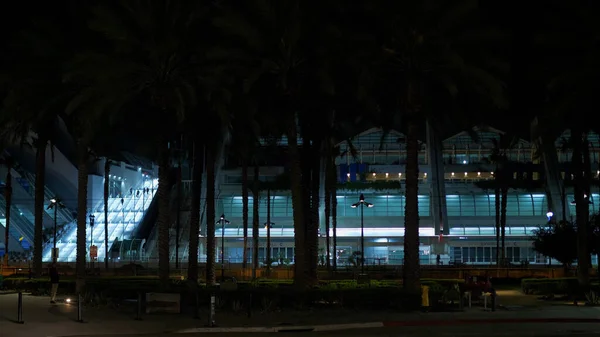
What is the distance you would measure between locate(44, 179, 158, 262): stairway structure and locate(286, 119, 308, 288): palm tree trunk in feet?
155

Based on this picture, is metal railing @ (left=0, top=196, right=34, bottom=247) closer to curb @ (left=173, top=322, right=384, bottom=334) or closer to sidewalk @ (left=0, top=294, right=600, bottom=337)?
sidewalk @ (left=0, top=294, right=600, bottom=337)

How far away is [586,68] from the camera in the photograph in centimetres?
2711

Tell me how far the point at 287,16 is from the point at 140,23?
5666mm

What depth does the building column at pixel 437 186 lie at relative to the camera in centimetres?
8225

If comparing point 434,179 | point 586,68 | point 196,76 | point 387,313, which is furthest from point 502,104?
point 434,179

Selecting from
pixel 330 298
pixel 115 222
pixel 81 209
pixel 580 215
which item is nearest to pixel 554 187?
pixel 580 215

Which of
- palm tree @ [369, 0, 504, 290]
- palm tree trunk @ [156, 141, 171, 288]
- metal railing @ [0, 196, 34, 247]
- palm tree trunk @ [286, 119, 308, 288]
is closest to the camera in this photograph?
palm tree @ [369, 0, 504, 290]

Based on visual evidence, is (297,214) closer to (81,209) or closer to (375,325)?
(375,325)

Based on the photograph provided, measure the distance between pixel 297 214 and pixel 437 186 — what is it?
59386 mm

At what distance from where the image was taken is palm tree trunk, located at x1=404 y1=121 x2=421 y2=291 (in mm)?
27672

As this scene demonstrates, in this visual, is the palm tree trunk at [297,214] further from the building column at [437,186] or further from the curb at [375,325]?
the building column at [437,186]

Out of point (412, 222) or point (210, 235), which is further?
point (210, 235)

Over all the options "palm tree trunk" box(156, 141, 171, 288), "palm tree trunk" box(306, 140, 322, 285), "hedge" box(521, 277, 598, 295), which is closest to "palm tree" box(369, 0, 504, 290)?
"palm tree trunk" box(306, 140, 322, 285)

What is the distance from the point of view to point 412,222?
28.0m
